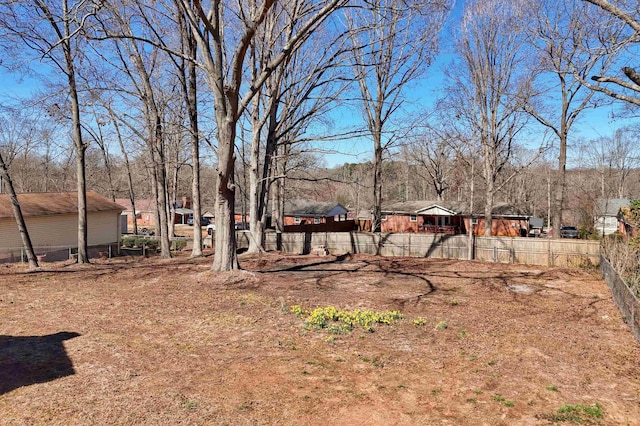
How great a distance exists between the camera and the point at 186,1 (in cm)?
959

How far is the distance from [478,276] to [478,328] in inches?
238

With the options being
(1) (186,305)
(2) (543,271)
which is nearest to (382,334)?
(1) (186,305)

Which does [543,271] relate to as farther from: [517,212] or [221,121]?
[517,212]

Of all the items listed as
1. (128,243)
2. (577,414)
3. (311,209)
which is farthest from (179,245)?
(577,414)

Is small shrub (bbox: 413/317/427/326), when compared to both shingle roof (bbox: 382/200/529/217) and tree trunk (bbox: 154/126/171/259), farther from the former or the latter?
shingle roof (bbox: 382/200/529/217)

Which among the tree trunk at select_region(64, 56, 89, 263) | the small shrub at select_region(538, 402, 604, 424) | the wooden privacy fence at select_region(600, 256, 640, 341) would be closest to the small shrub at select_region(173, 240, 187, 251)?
the tree trunk at select_region(64, 56, 89, 263)

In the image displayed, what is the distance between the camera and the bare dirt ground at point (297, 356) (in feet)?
13.2

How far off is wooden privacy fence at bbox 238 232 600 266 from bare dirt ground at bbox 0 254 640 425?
16.5 feet

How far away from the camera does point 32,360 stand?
5262 millimetres

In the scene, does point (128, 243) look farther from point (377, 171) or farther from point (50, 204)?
point (377, 171)

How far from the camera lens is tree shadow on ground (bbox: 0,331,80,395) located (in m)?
4.67

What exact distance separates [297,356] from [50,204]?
22.0 m

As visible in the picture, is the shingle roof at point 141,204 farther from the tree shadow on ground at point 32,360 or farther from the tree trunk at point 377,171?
the tree shadow on ground at point 32,360

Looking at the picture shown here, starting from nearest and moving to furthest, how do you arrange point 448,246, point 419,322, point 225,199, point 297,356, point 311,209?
point 297,356 → point 419,322 → point 225,199 → point 448,246 → point 311,209
